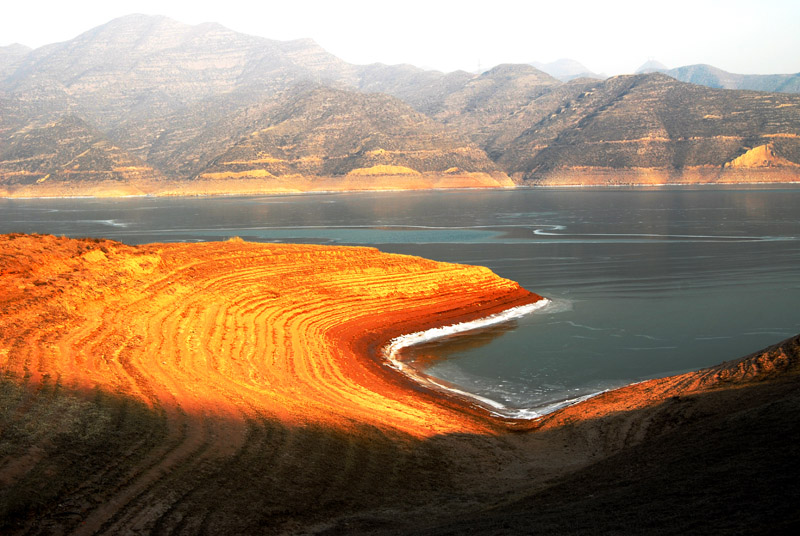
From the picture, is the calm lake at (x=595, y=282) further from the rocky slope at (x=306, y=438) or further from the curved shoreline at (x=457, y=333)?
the rocky slope at (x=306, y=438)

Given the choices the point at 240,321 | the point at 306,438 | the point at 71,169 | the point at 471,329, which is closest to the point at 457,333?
the point at 471,329

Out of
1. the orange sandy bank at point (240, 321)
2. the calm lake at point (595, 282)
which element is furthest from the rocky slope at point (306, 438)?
the calm lake at point (595, 282)

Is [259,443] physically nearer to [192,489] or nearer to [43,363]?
[192,489]

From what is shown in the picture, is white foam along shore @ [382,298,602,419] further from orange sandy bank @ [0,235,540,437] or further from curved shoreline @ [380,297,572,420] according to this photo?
orange sandy bank @ [0,235,540,437]

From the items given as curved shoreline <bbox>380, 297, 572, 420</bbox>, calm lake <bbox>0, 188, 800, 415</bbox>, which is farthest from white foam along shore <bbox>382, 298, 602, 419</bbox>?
calm lake <bbox>0, 188, 800, 415</bbox>

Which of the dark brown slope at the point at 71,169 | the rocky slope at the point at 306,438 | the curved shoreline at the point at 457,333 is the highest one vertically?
the dark brown slope at the point at 71,169

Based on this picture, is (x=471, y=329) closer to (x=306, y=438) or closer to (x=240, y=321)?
(x=240, y=321)
